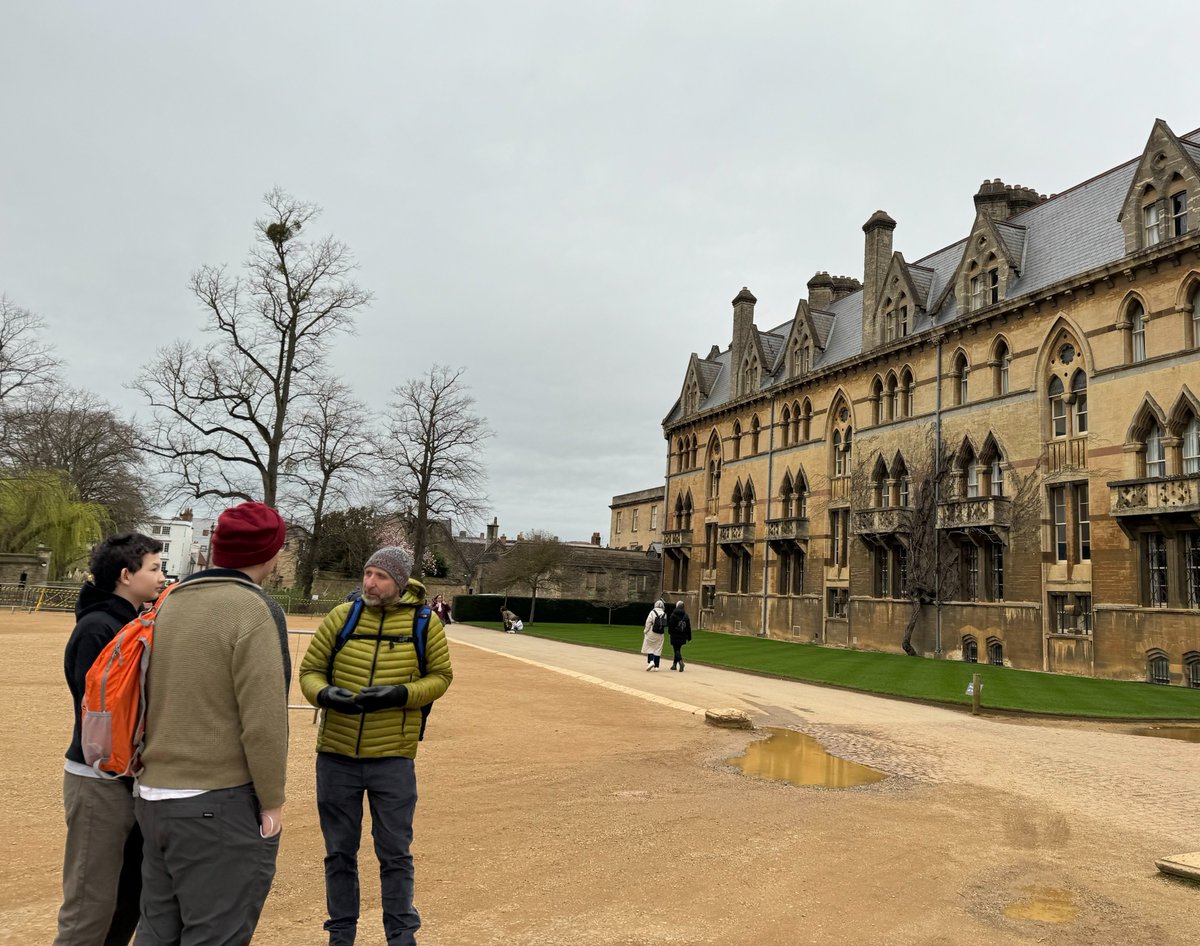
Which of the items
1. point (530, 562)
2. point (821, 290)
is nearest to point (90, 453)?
point (530, 562)

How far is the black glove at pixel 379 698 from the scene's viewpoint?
429 cm

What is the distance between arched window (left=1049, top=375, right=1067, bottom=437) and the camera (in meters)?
28.2

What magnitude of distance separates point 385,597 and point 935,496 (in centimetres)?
3113

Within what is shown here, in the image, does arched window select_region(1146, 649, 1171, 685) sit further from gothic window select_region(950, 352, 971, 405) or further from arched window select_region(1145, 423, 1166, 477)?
gothic window select_region(950, 352, 971, 405)

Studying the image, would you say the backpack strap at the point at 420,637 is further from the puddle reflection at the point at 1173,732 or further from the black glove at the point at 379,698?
the puddle reflection at the point at 1173,732

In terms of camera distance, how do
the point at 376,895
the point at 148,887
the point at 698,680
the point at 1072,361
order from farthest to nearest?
the point at 1072,361, the point at 698,680, the point at 376,895, the point at 148,887

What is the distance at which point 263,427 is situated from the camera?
3122 cm

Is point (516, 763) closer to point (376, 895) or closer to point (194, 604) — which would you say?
point (376, 895)

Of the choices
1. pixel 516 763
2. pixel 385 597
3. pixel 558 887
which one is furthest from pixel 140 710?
pixel 516 763

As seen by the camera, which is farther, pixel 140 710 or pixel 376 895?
pixel 376 895

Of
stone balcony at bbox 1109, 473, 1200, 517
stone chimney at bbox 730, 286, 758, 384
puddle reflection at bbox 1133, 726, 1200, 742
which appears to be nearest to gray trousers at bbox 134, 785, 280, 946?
puddle reflection at bbox 1133, 726, 1200, 742

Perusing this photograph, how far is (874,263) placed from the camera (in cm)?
3900

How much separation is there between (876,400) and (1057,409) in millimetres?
9577

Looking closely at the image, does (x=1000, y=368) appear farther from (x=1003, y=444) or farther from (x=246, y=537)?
(x=246, y=537)
